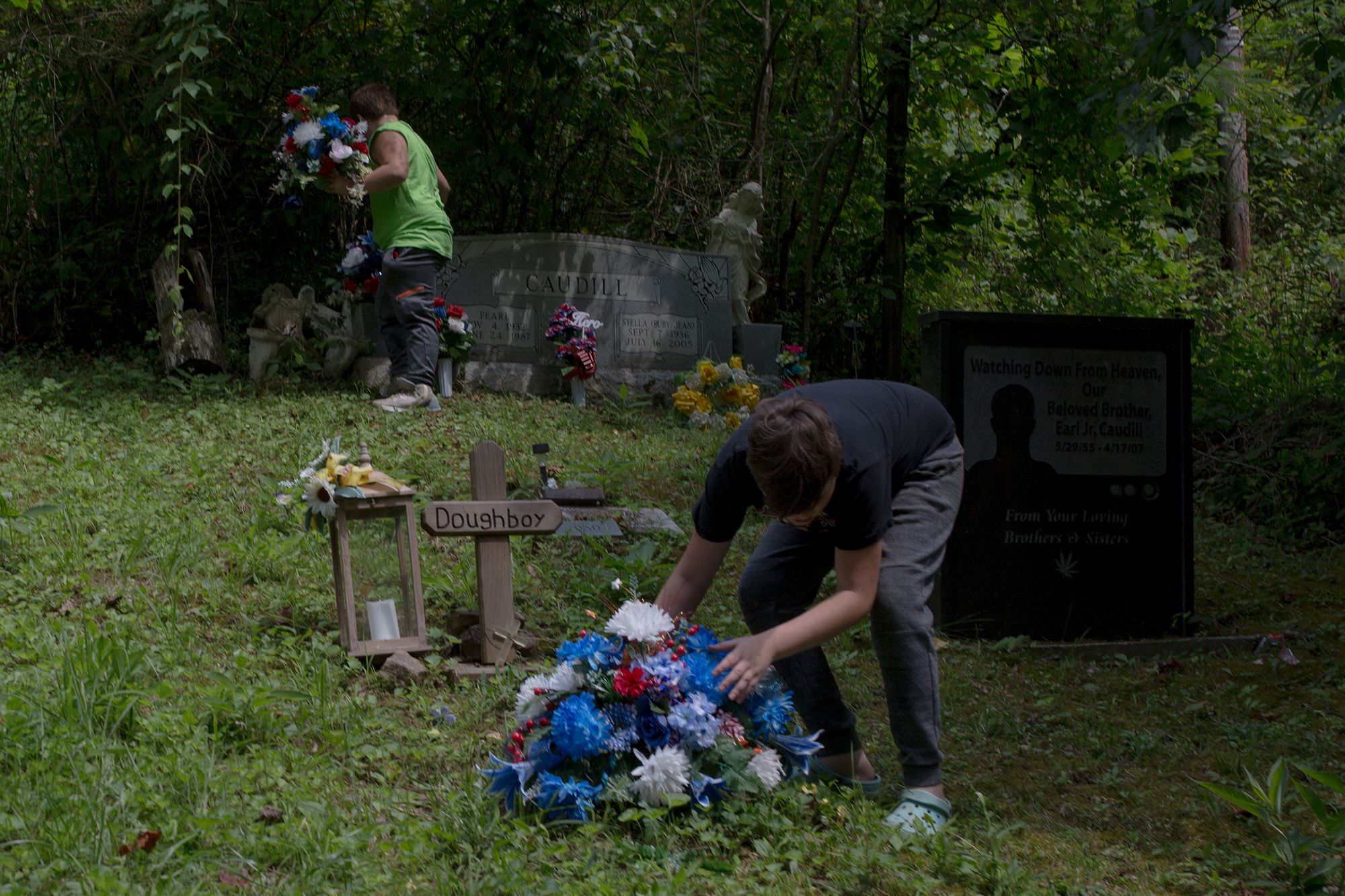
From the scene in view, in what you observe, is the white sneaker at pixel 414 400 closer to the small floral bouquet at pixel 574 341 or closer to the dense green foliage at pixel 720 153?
the small floral bouquet at pixel 574 341

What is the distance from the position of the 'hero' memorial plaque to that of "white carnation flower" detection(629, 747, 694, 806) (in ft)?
7.58

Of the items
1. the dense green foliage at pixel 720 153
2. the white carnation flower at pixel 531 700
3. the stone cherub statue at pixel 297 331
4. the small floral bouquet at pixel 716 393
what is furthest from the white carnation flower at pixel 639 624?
the stone cherub statue at pixel 297 331

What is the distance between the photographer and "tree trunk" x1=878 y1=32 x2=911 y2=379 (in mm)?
9422

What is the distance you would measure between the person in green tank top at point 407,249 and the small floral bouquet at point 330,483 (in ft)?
10.9

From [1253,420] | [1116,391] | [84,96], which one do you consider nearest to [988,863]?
[1116,391]

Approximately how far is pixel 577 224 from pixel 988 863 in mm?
8698

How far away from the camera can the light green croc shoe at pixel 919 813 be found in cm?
252

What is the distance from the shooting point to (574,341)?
8156mm

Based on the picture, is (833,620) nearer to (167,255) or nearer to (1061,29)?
(167,255)

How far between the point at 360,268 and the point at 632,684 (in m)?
6.26

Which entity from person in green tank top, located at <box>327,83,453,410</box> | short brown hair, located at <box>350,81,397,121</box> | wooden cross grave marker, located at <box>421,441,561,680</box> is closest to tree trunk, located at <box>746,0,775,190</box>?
person in green tank top, located at <box>327,83,453,410</box>

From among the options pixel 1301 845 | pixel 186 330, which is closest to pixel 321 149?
pixel 186 330

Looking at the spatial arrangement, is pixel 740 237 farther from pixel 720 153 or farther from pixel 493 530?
pixel 493 530

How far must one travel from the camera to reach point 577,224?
34.2ft
